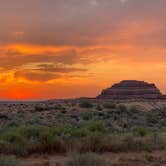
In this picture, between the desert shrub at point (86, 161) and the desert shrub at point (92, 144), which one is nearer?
the desert shrub at point (86, 161)

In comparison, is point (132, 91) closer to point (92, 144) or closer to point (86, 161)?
point (92, 144)

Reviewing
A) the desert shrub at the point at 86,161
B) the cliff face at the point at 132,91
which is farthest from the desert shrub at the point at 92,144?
the cliff face at the point at 132,91

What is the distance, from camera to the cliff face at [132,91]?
168500 millimetres

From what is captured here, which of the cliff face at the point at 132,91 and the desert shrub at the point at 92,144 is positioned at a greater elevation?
the cliff face at the point at 132,91

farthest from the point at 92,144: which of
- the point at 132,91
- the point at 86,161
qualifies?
the point at 132,91

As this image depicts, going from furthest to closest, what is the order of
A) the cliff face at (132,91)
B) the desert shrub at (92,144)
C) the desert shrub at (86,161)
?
the cliff face at (132,91), the desert shrub at (92,144), the desert shrub at (86,161)

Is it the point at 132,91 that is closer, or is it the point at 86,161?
the point at 86,161

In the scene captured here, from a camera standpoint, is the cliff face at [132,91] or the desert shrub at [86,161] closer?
the desert shrub at [86,161]

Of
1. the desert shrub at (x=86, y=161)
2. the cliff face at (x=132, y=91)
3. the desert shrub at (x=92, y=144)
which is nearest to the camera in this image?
the desert shrub at (x=86, y=161)

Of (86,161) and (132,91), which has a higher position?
(132,91)

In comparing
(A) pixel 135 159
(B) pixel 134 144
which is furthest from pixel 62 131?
(A) pixel 135 159

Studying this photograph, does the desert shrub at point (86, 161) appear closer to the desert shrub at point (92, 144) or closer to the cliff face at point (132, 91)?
the desert shrub at point (92, 144)

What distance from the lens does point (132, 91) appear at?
566 ft

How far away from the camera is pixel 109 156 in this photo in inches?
957
